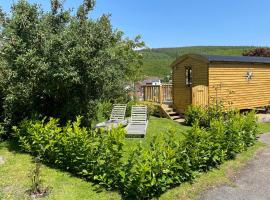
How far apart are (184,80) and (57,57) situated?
8.37 m

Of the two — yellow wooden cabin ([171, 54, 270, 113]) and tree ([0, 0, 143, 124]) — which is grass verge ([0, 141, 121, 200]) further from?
yellow wooden cabin ([171, 54, 270, 113])

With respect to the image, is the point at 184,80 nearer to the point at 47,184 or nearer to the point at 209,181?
the point at 209,181

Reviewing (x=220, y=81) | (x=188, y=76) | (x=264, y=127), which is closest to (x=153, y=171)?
(x=264, y=127)

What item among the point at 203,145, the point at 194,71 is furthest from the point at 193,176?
the point at 194,71

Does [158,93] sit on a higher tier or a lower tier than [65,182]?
higher

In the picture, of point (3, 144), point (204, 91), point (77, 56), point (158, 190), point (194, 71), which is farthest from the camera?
point (194, 71)

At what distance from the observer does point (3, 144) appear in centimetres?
892

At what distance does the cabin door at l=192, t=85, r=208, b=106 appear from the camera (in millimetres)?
12891

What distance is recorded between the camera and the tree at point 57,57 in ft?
25.7

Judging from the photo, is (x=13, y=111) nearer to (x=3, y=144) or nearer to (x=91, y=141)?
(x=3, y=144)

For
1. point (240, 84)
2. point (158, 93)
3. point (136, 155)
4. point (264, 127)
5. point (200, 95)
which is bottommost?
point (264, 127)

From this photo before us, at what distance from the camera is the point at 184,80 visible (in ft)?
48.3

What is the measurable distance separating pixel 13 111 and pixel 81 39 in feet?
11.6

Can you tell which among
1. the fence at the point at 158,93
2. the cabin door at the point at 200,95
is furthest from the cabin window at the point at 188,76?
the cabin door at the point at 200,95
